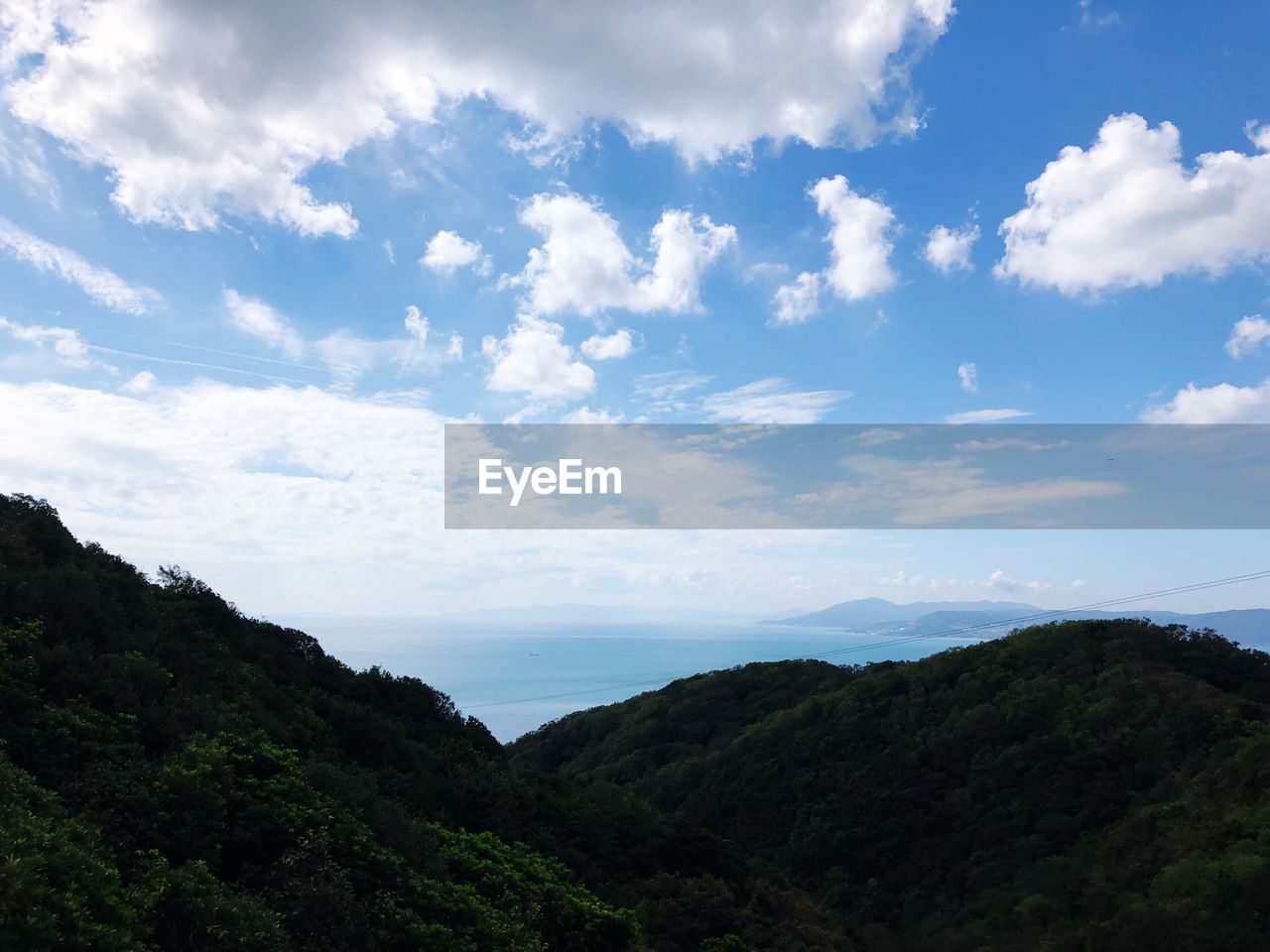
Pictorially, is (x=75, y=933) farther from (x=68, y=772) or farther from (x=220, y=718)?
(x=220, y=718)

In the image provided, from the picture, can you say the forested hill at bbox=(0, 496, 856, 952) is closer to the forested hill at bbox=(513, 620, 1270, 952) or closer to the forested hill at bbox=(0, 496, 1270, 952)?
the forested hill at bbox=(0, 496, 1270, 952)

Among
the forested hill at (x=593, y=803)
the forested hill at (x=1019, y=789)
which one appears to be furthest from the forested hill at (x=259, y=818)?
the forested hill at (x=1019, y=789)

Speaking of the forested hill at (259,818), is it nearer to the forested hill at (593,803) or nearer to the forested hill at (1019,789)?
the forested hill at (593,803)

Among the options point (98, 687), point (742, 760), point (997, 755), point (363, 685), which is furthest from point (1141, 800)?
point (98, 687)

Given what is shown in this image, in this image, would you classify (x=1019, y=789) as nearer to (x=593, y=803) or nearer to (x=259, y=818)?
(x=593, y=803)

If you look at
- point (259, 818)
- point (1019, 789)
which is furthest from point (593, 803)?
point (1019, 789)
